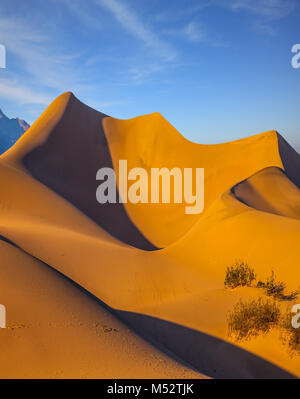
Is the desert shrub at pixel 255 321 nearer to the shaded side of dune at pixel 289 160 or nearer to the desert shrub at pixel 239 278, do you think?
the desert shrub at pixel 239 278

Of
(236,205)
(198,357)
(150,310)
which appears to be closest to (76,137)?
(236,205)

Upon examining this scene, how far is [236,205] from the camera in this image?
42.3ft

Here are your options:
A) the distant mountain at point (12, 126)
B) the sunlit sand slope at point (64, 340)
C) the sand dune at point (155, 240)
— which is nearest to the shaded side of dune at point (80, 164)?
the sand dune at point (155, 240)

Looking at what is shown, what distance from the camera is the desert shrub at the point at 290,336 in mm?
4263

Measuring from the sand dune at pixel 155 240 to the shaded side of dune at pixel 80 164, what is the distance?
0.37 ft

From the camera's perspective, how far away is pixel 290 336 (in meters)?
4.39

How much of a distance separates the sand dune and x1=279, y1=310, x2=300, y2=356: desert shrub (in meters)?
0.11

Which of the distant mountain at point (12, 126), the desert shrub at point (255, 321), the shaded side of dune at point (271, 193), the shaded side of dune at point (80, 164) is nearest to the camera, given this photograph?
the desert shrub at point (255, 321)

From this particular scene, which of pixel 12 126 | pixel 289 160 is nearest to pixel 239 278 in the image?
pixel 289 160

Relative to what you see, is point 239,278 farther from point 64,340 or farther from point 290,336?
point 64,340

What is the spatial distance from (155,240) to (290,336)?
1291cm

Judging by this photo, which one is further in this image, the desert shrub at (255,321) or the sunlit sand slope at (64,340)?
the desert shrub at (255,321)

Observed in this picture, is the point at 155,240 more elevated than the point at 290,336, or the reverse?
the point at 155,240
